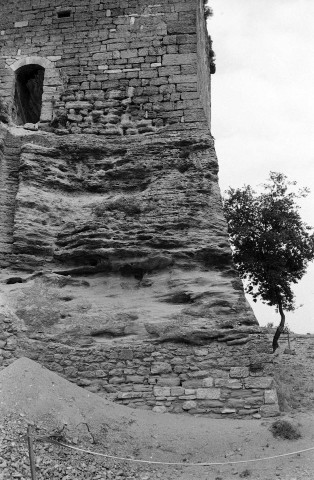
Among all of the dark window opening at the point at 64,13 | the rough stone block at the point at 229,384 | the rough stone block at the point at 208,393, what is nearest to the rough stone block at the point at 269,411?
the rough stone block at the point at 229,384

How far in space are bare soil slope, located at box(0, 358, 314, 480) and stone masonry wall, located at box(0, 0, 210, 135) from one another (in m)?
5.08

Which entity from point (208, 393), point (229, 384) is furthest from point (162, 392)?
point (229, 384)

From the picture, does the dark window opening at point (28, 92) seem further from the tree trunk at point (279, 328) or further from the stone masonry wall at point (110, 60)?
the tree trunk at point (279, 328)

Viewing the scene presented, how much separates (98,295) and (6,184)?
273 centimetres

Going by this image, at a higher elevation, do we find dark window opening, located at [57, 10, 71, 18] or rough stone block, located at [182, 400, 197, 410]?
dark window opening, located at [57, 10, 71, 18]

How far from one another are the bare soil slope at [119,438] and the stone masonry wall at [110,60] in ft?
16.7

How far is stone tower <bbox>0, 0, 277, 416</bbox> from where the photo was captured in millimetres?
7715

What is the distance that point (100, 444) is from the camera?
650 cm

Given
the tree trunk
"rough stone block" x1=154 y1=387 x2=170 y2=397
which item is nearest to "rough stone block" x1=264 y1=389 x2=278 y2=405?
"rough stone block" x1=154 y1=387 x2=170 y2=397

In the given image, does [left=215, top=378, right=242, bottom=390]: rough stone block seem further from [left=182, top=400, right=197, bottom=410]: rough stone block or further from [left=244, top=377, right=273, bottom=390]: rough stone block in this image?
[left=182, top=400, right=197, bottom=410]: rough stone block

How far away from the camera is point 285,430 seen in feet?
22.6

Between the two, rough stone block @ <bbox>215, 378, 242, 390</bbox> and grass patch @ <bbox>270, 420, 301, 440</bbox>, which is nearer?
grass patch @ <bbox>270, 420, 301, 440</bbox>

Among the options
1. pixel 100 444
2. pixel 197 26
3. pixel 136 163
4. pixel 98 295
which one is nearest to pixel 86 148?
pixel 136 163

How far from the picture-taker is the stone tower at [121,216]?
7.71 meters
